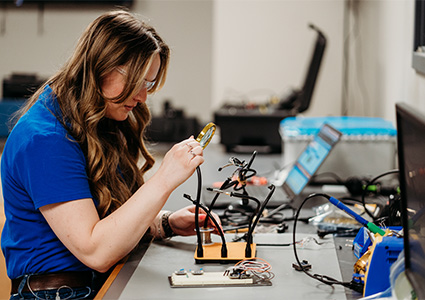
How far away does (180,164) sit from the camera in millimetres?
1304

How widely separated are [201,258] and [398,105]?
573mm

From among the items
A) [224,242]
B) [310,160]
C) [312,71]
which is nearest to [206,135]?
[224,242]

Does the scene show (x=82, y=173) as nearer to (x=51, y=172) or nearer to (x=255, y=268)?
(x=51, y=172)

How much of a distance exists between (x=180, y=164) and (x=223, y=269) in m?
0.24

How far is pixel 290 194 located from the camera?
204 centimetres

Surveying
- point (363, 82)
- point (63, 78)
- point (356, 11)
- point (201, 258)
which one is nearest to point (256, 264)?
point (201, 258)

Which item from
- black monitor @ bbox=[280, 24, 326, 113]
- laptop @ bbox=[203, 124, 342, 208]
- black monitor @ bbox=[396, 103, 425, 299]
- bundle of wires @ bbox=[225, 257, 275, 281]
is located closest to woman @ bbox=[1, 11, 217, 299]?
bundle of wires @ bbox=[225, 257, 275, 281]

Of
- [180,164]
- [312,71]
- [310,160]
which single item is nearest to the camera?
[180,164]

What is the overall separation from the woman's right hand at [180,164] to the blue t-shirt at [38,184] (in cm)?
17

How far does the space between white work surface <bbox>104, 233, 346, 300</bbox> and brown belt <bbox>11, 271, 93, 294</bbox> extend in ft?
0.37

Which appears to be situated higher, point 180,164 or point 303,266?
point 180,164

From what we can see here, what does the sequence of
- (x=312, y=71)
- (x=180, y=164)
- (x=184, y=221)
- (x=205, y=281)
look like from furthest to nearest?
(x=312, y=71) < (x=184, y=221) < (x=180, y=164) < (x=205, y=281)

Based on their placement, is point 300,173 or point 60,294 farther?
point 300,173

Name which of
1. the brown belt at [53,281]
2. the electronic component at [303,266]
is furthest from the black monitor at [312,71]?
the brown belt at [53,281]
